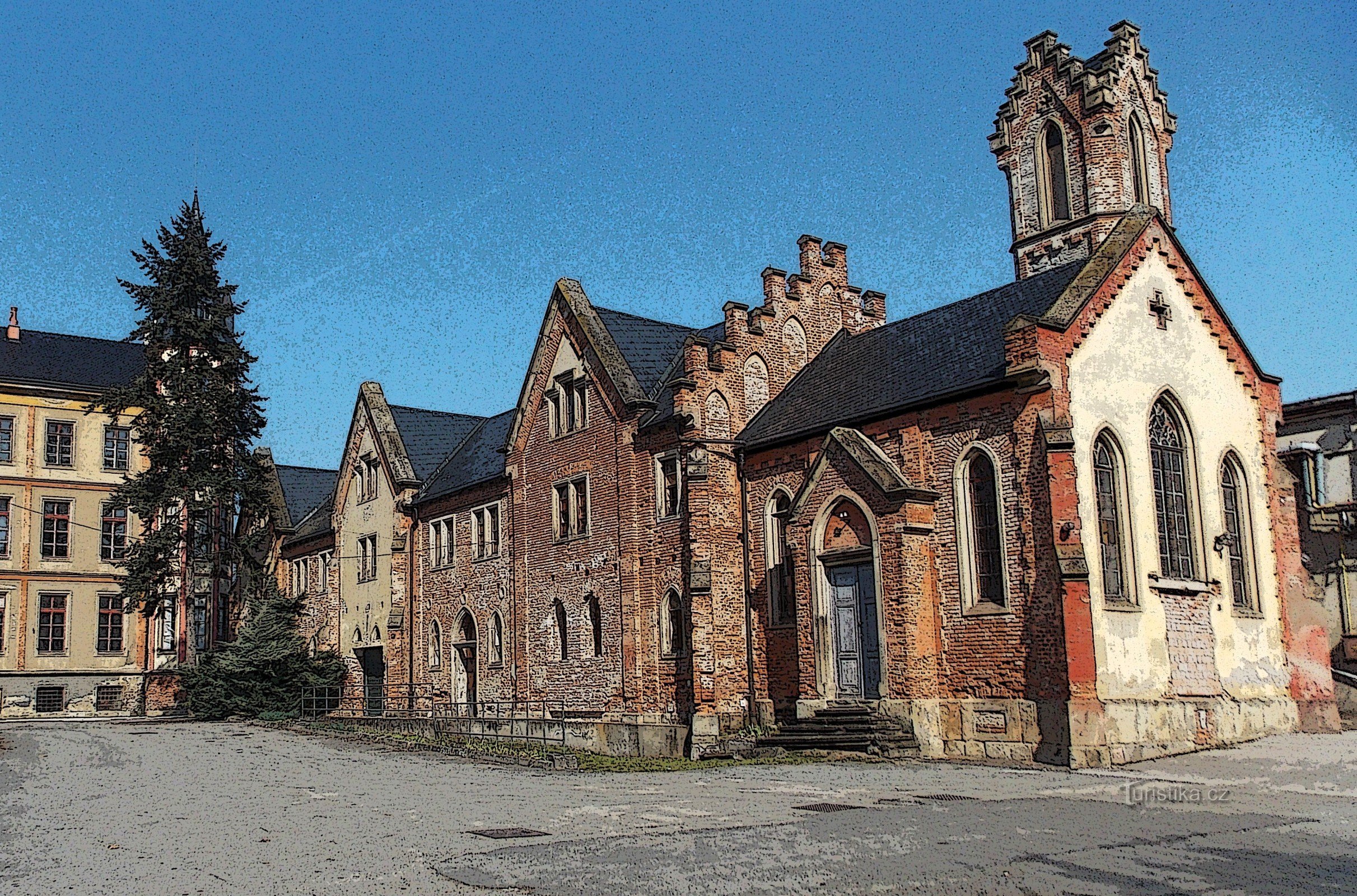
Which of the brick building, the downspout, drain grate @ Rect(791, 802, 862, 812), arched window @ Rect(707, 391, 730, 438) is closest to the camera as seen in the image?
drain grate @ Rect(791, 802, 862, 812)

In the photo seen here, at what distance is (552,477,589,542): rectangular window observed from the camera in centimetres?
3186

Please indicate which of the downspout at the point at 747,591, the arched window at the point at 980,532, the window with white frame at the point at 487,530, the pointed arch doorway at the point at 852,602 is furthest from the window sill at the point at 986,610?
the window with white frame at the point at 487,530

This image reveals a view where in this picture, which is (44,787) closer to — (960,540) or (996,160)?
(960,540)

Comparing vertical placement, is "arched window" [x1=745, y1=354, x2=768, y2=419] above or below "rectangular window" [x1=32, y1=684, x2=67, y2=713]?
above

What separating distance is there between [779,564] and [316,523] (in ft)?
84.8

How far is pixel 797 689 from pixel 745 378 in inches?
304

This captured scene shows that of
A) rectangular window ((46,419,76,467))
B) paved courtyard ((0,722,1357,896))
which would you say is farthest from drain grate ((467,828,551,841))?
rectangular window ((46,419,76,467))

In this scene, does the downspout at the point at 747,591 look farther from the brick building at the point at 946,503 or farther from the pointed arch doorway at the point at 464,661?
the pointed arch doorway at the point at 464,661

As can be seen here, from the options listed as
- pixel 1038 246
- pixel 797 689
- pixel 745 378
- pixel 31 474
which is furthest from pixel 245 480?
pixel 1038 246

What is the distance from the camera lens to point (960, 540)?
75.4ft

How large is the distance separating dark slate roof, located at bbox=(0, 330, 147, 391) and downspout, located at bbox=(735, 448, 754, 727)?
115 feet

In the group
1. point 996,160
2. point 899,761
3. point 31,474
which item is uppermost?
point 996,160

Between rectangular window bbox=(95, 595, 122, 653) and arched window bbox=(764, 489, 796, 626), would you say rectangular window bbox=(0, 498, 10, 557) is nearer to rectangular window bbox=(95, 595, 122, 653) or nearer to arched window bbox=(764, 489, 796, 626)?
rectangular window bbox=(95, 595, 122, 653)

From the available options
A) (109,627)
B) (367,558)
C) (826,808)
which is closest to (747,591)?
(826,808)
